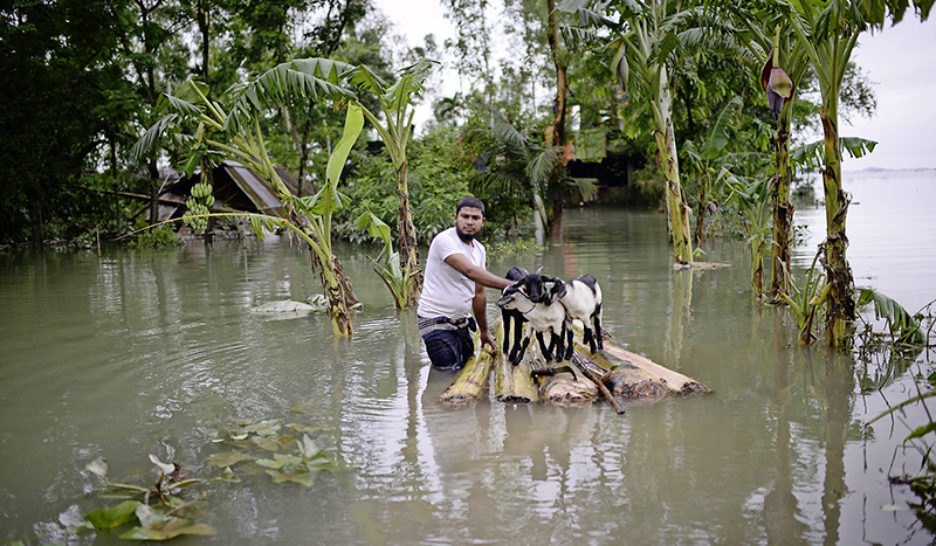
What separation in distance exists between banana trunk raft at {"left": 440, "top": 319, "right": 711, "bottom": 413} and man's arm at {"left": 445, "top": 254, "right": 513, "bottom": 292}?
0.64m

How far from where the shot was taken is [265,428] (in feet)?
17.4

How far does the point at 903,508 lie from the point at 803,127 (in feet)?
86.8

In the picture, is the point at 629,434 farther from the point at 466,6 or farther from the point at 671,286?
the point at 466,6

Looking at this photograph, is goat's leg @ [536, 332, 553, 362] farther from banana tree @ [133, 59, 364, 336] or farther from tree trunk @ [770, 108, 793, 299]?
tree trunk @ [770, 108, 793, 299]

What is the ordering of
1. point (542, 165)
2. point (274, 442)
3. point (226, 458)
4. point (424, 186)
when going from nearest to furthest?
point (226, 458) < point (274, 442) < point (542, 165) < point (424, 186)

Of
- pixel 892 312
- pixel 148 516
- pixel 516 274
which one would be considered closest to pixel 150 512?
pixel 148 516

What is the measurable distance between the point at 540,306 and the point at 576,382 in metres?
Answer: 0.67

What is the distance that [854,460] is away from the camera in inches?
173

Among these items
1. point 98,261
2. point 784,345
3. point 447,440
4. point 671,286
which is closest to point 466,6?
point 98,261

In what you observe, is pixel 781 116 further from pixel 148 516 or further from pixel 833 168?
pixel 148 516

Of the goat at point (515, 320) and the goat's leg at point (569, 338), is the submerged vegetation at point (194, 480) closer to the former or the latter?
the goat at point (515, 320)

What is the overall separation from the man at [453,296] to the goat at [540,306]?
0.86 m

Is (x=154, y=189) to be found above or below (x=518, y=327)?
above

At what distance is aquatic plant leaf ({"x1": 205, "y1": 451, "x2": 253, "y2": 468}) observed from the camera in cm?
468
